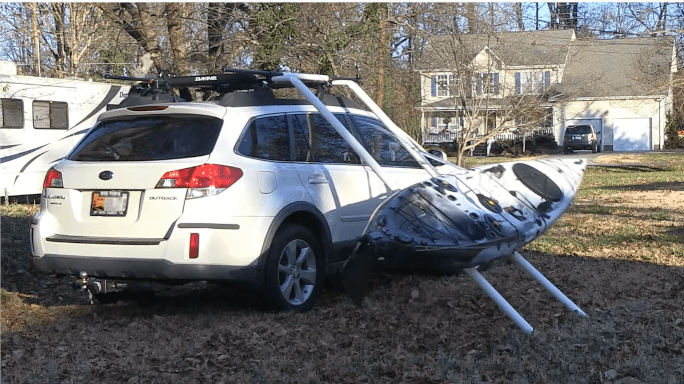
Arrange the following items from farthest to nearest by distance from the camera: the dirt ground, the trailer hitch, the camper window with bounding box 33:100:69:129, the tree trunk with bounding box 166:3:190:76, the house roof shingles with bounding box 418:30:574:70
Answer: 1. the house roof shingles with bounding box 418:30:574:70
2. the camper window with bounding box 33:100:69:129
3. the tree trunk with bounding box 166:3:190:76
4. the trailer hitch
5. the dirt ground

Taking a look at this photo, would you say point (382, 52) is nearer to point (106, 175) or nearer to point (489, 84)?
point (489, 84)

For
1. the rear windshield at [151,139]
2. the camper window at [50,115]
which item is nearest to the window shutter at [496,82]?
the camper window at [50,115]

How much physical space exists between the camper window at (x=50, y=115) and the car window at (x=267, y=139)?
39.8ft

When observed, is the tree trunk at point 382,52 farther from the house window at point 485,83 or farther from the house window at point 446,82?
the house window at point 485,83

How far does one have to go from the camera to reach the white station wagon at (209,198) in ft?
19.5

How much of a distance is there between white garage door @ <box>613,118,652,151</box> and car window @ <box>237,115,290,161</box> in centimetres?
4356

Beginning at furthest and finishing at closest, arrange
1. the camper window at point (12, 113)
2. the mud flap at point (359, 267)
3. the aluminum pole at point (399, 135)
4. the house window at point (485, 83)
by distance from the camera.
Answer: the house window at point (485, 83)
the camper window at point (12, 113)
the aluminum pole at point (399, 135)
the mud flap at point (359, 267)

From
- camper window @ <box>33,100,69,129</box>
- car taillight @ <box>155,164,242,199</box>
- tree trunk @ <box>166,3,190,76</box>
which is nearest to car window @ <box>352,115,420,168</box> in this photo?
car taillight @ <box>155,164,242,199</box>

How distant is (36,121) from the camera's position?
17250mm

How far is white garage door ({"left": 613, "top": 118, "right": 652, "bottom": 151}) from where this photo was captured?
46.6m

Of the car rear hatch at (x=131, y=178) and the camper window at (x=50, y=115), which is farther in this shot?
the camper window at (x=50, y=115)

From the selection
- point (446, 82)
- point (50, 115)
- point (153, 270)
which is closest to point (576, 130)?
point (446, 82)

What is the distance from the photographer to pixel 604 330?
5.48 meters

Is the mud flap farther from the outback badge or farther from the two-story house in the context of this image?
the two-story house
